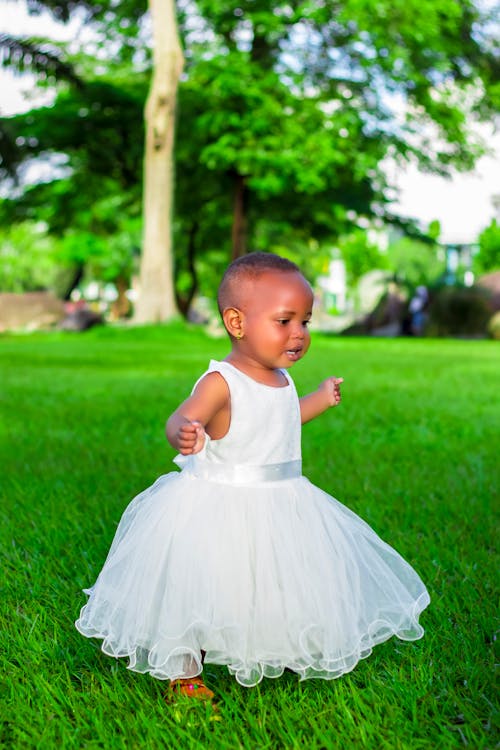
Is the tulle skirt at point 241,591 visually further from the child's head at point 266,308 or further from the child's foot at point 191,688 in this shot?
the child's head at point 266,308

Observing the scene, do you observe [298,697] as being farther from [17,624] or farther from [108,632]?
[17,624]

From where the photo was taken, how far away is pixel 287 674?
2396 mm

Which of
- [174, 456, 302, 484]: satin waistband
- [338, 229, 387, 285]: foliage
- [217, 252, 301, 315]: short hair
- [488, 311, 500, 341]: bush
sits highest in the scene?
[338, 229, 387, 285]: foliage

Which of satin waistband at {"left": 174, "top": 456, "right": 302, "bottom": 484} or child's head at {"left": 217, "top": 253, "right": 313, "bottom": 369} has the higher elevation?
child's head at {"left": 217, "top": 253, "right": 313, "bottom": 369}

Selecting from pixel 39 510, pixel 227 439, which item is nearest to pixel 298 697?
pixel 227 439

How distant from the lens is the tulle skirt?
7.17 feet

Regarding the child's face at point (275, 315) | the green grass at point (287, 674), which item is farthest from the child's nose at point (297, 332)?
the green grass at point (287, 674)

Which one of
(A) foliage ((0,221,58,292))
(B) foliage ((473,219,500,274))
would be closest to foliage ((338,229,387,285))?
(B) foliage ((473,219,500,274))

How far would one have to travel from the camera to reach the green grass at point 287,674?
2.03 metres

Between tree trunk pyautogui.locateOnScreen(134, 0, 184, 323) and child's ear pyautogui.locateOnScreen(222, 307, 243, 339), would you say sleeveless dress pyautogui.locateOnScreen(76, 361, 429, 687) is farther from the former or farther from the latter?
tree trunk pyautogui.locateOnScreen(134, 0, 184, 323)

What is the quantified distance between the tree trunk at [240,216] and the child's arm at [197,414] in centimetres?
2481

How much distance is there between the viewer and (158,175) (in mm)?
22047

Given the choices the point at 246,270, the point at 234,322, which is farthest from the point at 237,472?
the point at 246,270

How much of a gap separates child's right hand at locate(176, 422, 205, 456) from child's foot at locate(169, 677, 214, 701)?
56 cm
